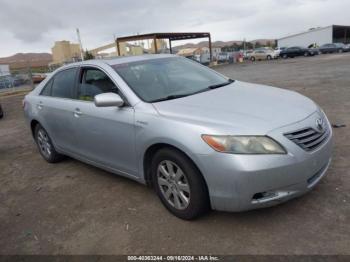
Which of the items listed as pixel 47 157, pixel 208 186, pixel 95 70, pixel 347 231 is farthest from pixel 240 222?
pixel 47 157

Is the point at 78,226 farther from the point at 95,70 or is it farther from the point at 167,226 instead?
the point at 95,70

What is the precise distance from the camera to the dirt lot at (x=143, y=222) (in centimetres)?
297

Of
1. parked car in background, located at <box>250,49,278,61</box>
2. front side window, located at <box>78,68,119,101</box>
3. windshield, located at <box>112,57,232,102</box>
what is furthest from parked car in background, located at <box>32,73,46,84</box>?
parked car in background, located at <box>250,49,278,61</box>

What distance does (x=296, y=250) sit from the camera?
9.15 ft

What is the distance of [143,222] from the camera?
350 cm

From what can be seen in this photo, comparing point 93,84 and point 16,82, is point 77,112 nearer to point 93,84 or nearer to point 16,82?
point 93,84

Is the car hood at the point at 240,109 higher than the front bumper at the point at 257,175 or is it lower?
higher

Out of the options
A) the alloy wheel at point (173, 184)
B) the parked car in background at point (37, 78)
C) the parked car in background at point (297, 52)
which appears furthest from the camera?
the parked car in background at point (297, 52)

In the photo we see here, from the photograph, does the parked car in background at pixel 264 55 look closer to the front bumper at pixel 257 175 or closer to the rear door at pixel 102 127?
the rear door at pixel 102 127

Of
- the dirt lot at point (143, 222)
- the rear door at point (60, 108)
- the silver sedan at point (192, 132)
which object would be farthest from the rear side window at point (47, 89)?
the dirt lot at point (143, 222)

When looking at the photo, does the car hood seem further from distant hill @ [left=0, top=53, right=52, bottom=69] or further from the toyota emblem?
distant hill @ [left=0, top=53, right=52, bottom=69]

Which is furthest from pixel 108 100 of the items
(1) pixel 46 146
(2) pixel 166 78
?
(1) pixel 46 146

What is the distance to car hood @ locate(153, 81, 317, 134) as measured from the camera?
9.75ft

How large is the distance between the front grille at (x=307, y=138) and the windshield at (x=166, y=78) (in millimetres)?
1318
